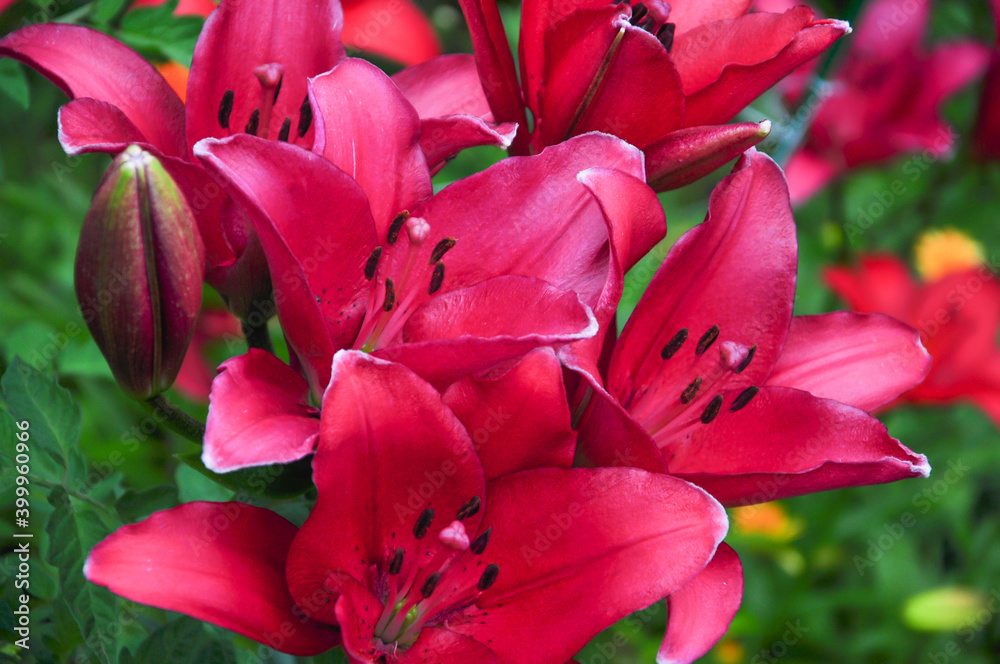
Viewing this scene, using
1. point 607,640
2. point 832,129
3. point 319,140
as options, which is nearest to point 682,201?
point 832,129

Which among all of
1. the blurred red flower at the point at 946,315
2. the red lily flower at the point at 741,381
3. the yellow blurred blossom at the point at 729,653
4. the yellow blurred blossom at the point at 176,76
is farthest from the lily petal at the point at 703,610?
the yellow blurred blossom at the point at 729,653

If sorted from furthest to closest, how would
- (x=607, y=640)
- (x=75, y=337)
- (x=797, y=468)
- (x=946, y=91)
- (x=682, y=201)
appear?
(x=682, y=201)
(x=946, y=91)
(x=607, y=640)
(x=75, y=337)
(x=797, y=468)

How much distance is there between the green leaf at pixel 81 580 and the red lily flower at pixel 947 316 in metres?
1.45

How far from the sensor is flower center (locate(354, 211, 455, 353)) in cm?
73

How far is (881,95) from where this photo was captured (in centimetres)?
207

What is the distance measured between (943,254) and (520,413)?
192 cm

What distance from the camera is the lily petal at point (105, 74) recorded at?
732 mm

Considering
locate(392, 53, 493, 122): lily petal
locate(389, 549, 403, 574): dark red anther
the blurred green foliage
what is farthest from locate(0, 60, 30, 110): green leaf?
locate(389, 549, 403, 574): dark red anther

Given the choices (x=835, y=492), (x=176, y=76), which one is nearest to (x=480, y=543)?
(x=176, y=76)

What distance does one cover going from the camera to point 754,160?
0.79 m

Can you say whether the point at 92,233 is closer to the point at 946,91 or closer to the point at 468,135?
the point at 468,135

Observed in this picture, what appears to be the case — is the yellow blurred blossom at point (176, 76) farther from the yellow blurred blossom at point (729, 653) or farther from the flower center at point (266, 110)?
the yellow blurred blossom at point (729, 653)

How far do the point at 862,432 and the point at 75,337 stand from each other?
41.5 inches

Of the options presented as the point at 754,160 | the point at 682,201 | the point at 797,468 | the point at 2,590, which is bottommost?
the point at 682,201
